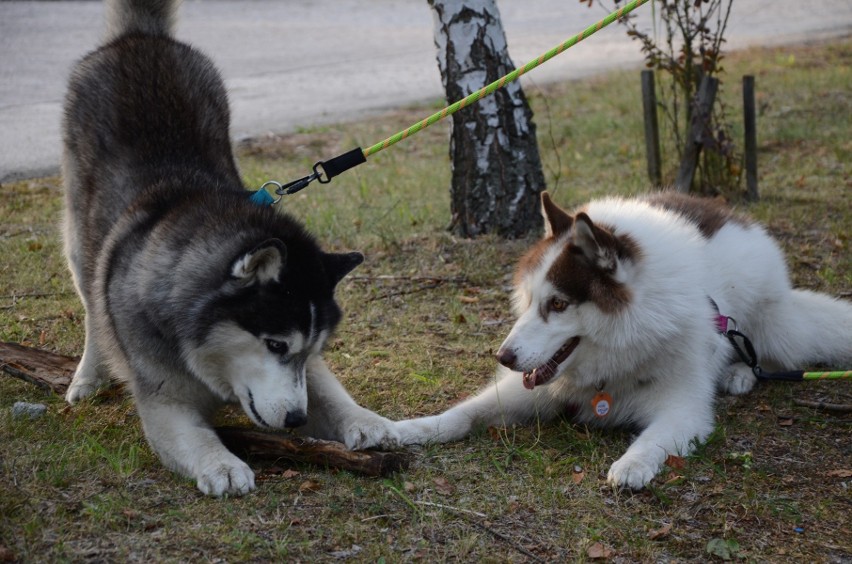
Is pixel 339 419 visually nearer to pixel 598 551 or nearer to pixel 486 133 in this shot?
pixel 598 551

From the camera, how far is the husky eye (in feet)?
11.0

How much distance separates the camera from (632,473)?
11.2 feet

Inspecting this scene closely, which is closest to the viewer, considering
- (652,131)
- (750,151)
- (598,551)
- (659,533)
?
(598,551)

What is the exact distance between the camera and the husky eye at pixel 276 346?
11.0 ft

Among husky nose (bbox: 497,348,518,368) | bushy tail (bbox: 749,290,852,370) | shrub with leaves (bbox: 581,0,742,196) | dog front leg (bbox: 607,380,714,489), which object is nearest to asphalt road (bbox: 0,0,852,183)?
shrub with leaves (bbox: 581,0,742,196)

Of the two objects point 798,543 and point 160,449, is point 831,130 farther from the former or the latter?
point 160,449

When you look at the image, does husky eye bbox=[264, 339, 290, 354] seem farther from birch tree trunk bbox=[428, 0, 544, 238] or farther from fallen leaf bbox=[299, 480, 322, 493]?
birch tree trunk bbox=[428, 0, 544, 238]

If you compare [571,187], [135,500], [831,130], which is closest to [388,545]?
[135,500]

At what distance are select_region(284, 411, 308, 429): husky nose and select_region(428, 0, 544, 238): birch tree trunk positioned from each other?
3174mm

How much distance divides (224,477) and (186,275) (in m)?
0.77

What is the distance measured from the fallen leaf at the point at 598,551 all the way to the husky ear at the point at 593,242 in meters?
1.09

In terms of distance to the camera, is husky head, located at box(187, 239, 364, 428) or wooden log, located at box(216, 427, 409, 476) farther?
wooden log, located at box(216, 427, 409, 476)

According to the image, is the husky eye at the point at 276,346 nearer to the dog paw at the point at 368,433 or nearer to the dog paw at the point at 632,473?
the dog paw at the point at 368,433

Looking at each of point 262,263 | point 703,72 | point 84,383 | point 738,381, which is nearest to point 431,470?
point 262,263
